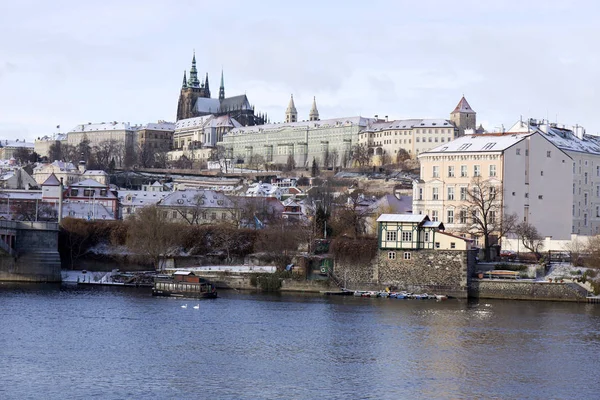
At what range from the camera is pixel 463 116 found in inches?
6727

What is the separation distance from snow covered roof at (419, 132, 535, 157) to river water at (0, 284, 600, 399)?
15017 millimetres

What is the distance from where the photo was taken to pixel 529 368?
3450 cm

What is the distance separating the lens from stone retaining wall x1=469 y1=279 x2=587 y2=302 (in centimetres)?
5303

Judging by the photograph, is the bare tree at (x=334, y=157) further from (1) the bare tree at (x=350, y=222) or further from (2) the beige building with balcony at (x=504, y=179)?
(2) the beige building with balcony at (x=504, y=179)

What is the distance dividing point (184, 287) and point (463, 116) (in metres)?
121

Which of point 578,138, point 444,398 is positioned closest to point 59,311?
point 444,398

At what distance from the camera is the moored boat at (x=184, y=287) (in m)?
53.9

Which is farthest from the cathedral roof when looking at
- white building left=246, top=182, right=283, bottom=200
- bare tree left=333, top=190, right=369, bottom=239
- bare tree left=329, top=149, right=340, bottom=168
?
bare tree left=333, top=190, right=369, bottom=239

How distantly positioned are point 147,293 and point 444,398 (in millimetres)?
28547

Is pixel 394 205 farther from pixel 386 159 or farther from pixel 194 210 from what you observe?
pixel 386 159

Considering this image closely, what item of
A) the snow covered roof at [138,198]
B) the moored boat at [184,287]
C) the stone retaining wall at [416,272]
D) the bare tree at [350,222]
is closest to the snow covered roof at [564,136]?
the bare tree at [350,222]

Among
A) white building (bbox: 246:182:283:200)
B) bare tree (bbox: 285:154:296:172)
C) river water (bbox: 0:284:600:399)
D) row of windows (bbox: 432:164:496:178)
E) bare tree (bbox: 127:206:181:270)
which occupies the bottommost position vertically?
river water (bbox: 0:284:600:399)

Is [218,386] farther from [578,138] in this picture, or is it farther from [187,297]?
[578,138]

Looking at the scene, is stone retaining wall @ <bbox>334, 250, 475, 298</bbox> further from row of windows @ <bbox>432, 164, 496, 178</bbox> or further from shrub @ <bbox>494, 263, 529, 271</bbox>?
row of windows @ <bbox>432, 164, 496, 178</bbox>
